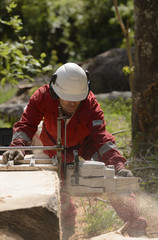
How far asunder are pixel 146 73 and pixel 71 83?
1.76 metres

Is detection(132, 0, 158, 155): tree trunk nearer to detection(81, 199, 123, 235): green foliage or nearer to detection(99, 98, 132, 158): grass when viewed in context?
detection(99, 98, 132, 158): grass

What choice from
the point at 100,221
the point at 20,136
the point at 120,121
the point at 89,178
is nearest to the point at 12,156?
the point at 20,136

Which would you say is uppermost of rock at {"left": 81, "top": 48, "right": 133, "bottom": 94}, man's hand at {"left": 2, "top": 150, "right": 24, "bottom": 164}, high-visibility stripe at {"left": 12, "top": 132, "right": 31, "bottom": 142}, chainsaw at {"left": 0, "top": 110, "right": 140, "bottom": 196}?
rock at {"left": 81, "top": 48, "right": 133, "bottom": 94}

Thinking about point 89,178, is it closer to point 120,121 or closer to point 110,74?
point 120,121

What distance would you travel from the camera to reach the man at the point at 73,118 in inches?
127

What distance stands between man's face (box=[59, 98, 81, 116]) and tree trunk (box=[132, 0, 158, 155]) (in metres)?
1.54

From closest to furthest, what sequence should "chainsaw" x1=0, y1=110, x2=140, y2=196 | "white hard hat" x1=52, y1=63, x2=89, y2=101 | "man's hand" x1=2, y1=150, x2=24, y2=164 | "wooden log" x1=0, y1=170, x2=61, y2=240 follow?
"wooden log" x1=0, y1=170, x2=61, y2=240 → "chainsaw" x1=0, y1=110, x2=140, y2=196 → "man's hand" x1=2, y1=150, x2=24, y2=164 → "white hard hat" x1=52, y1=63, x2=89, y2=101

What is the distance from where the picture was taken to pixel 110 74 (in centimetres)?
920

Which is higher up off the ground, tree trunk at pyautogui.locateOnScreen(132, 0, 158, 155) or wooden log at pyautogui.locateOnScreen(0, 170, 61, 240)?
tree trunk at pyautogui.locateOnScreen(132, 0, 158, 155)

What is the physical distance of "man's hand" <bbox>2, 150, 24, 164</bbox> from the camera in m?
2.93

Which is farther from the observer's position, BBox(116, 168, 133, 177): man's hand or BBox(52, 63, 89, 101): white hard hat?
BBox(52, 63, 89, 101): white hard hat

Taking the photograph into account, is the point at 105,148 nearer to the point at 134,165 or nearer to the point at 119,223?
the point at 119,223

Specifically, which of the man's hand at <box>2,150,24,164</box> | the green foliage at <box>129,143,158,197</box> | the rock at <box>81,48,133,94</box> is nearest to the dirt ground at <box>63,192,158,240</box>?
the green foliage at <box>129,143,158,197</box>

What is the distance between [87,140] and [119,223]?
87cm
